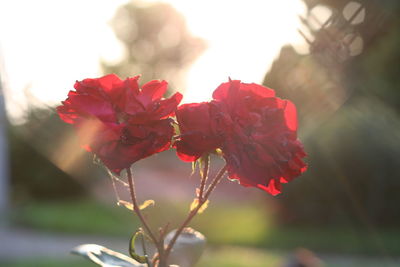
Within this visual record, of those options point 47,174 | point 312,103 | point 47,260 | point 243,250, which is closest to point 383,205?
point 243,250

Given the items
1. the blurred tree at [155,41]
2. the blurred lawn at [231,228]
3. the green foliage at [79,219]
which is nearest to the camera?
the blurred lawn at [231,228]

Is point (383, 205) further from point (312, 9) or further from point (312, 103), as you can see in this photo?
point (312, 9)

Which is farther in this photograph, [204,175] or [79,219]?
[79,219]

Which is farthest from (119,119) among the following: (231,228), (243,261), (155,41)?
(155,41)

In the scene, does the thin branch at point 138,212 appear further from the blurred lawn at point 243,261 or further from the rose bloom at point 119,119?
the blurred lawn at point 243,261

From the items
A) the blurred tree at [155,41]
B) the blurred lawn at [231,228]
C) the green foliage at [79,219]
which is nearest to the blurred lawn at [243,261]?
the blurred lawn at [231,228]

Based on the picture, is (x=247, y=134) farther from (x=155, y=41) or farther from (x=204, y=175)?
(x=155, y=41)
